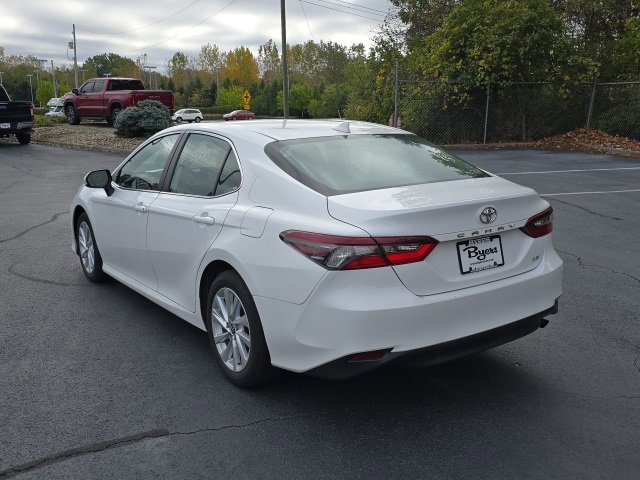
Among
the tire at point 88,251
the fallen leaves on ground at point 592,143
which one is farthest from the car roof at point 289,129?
the fallen leaves on ground at point 592,143

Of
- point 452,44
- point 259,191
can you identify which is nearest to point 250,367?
point 259,191

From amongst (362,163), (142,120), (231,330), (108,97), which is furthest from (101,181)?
(108,97)

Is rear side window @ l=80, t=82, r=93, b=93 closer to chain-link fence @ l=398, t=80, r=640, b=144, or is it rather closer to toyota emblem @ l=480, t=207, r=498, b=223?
chain-link fence @ l=398, t=80, r=640, b=144

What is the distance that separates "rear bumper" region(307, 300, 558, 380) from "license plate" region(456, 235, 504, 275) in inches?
13.4

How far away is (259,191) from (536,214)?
1.61 meters

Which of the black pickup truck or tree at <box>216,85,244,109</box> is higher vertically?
tree at <box>216,85,244,109</box>

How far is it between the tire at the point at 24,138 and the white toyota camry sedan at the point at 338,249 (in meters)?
19.6

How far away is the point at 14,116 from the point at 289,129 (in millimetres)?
19251

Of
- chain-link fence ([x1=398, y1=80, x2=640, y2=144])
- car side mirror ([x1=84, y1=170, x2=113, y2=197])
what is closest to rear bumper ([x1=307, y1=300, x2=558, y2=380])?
car side mirror ([x1=84, y1=170, x2=113, y2=197])

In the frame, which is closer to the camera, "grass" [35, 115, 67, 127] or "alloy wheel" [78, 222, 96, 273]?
"alloy wheel" [78, 222, 96, 273]

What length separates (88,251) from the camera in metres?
6.00

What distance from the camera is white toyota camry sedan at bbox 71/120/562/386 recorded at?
3.13 metres

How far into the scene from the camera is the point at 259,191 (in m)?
3.72

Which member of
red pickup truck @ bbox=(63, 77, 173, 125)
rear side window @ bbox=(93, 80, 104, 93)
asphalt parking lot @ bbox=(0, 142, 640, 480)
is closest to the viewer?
asphalt parking lot @ bbox=(0, 142, 640, 480)
